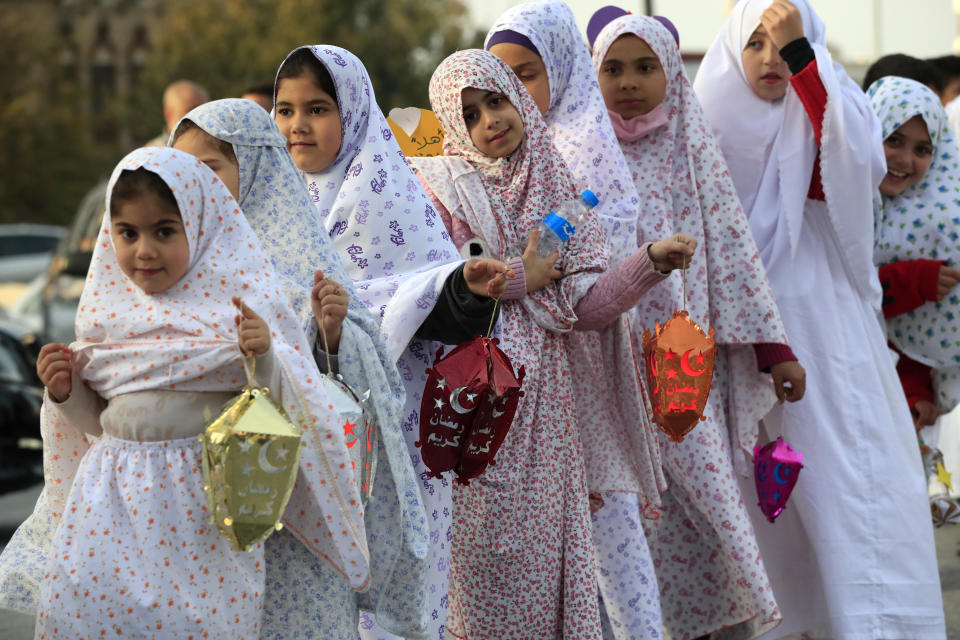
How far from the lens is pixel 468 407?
3672mm

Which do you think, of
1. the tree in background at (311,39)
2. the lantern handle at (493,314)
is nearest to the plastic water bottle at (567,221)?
the lantern handle at (493,314)

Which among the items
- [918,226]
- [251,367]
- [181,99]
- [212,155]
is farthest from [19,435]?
[251,367]

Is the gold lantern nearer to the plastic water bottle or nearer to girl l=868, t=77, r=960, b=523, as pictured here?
the plastic water bottle

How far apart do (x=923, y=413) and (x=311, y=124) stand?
2.93 m

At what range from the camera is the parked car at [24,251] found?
26.1m

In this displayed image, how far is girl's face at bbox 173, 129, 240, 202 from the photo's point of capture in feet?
11.5

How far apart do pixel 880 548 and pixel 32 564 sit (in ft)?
9.54

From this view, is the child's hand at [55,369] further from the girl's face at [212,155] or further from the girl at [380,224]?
the girl at [380,224]

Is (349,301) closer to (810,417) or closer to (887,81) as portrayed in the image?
(810,417)

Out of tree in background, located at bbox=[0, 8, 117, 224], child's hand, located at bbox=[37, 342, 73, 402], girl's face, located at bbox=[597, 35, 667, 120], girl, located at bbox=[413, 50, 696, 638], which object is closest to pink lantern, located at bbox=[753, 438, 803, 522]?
girl, located at bbox=[413, 50, 696, 638]

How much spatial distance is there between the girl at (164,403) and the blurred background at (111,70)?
5095 millimetres

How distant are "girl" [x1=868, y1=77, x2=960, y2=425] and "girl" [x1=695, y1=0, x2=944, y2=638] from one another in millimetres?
273

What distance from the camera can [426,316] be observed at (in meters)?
3.87

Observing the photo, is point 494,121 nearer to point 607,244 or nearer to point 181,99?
point 607,244
